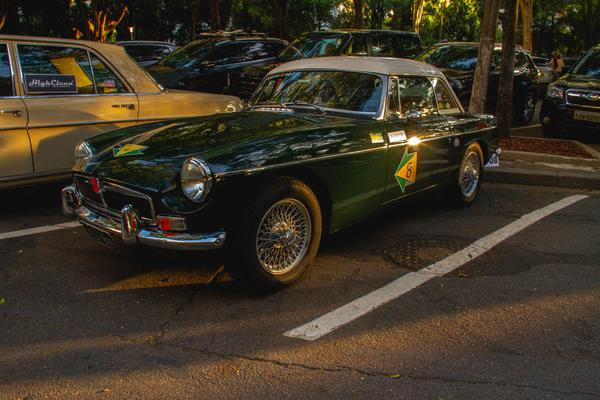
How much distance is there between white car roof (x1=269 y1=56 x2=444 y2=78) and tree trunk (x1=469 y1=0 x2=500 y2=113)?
12.2 feet

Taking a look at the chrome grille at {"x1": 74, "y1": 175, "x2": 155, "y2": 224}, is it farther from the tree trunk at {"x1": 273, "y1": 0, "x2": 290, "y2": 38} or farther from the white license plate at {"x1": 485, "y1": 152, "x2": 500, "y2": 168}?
the tree trunk at {"x1": 273, "y1": 0, "x2": 290, "y2": 38}

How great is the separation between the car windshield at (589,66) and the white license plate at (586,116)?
3.82 ft

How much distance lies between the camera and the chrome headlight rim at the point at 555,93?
1032 centimetres

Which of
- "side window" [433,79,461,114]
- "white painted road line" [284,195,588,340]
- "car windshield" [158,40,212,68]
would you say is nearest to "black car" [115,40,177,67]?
"car windshield" [158,40,212,68]

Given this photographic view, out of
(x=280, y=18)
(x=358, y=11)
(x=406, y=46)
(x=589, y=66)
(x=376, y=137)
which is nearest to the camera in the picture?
(x=376, y=137)

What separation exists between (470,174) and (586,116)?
4.88 metres

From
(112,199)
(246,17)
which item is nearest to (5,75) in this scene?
(112,199)

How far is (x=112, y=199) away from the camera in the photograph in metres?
3.84

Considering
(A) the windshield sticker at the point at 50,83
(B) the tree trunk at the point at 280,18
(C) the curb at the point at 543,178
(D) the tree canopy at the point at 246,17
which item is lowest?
(C) the curb at the point at 543,178

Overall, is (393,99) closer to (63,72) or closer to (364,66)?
(364,66)

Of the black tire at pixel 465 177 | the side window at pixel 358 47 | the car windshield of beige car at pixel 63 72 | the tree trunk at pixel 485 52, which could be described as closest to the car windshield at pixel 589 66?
the tree trunk at pixel 485 52

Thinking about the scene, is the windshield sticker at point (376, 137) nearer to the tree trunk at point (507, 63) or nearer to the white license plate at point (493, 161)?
the white license plate at point (493, 161)

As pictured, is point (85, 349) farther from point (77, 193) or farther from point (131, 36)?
point (131, 36)

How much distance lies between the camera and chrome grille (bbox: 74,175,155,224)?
360 centimetres
